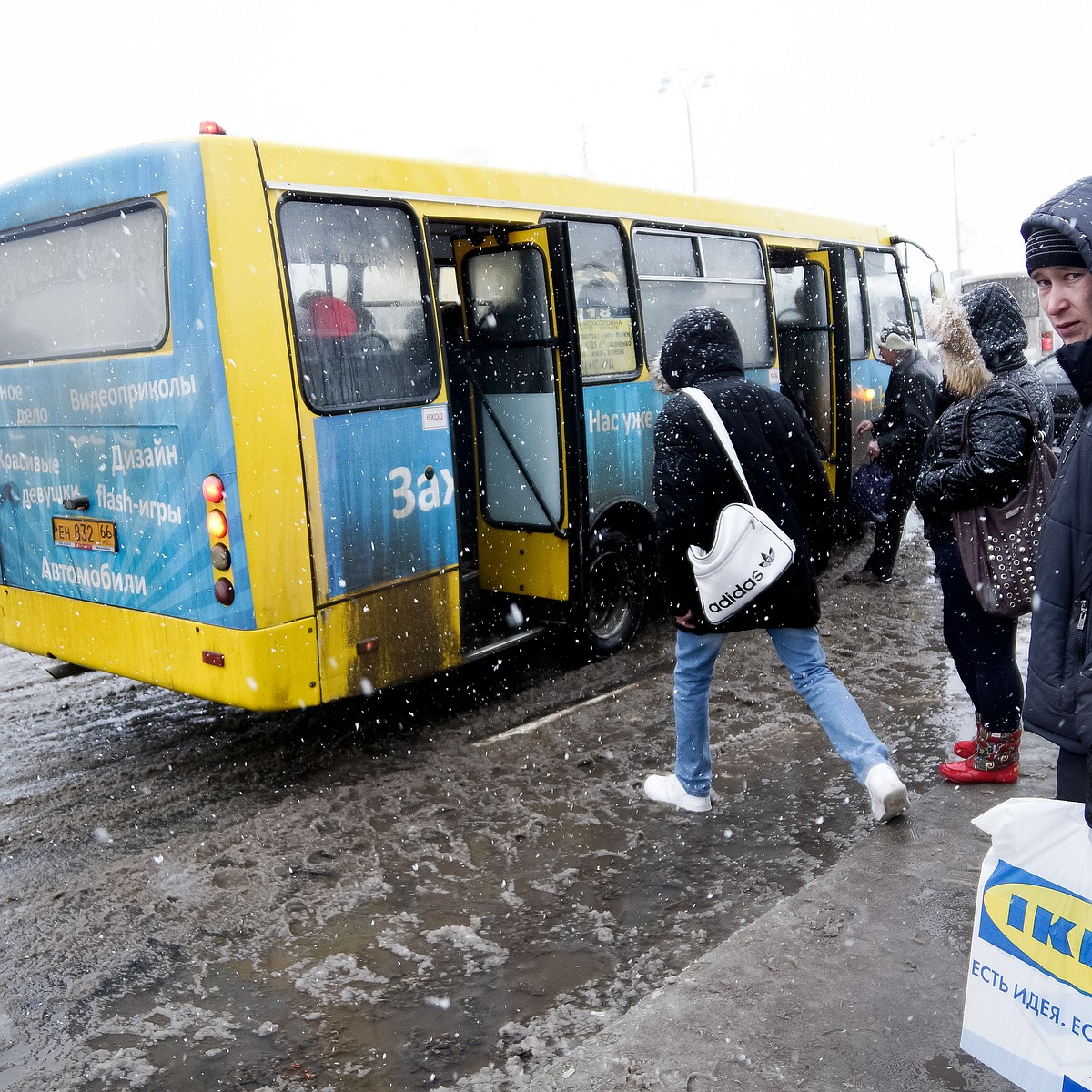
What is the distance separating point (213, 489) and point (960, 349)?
10.3 ft

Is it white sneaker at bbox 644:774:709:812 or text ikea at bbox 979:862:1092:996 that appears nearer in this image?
text ikea at bbox 979:862:1092:996

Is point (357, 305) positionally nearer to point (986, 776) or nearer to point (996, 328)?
point (996, 328)

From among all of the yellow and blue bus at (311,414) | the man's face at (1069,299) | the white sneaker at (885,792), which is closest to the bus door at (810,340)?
the yellow and blue bus at (311,414)

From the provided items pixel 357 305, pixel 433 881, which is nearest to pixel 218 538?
pixel 357 305

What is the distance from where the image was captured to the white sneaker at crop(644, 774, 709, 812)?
4418mm

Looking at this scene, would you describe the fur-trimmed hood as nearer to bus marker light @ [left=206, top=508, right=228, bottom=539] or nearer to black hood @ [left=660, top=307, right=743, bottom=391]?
black hood @ [left=660, top=307, right=743, bottom=391]

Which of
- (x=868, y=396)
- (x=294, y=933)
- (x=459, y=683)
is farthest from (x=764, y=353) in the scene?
(x=294, y=933)

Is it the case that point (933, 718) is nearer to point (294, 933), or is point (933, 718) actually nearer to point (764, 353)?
point (294, 933)

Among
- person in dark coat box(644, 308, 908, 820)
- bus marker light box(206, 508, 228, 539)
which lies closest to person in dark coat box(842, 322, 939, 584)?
person in dark coat box(644, 308, 908, 820)

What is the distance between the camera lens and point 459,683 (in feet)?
22.1

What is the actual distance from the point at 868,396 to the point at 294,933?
8562 millimetres

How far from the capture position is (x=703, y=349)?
4.09m

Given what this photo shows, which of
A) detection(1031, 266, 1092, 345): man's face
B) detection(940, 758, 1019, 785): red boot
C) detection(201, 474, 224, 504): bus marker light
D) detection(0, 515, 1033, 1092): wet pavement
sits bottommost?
detection(0, 515, 1033, 1092): wet pavement

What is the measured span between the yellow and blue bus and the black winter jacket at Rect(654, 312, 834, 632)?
68.2 inches
